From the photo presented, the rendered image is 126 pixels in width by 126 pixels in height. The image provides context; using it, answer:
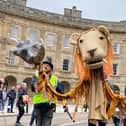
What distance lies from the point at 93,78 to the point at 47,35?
50.1m

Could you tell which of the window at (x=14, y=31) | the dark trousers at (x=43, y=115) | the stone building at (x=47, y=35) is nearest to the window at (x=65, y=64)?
the stone building at (x=47, y=35)

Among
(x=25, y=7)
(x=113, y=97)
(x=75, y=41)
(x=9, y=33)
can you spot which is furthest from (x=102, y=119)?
(x=25, y=7)

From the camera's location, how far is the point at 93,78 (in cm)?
557

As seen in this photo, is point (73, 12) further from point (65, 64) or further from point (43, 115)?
point (43, 115)

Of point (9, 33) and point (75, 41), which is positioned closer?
point (75, 41)

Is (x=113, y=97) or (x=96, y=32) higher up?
(x=96, y=32)

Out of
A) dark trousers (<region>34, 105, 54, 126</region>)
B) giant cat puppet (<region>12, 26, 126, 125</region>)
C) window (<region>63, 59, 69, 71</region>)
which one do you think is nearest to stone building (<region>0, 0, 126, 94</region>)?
window (<region>63, 59, 69, 71</region>)

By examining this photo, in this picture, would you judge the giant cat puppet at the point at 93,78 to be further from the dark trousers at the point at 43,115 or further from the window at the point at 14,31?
the window at the point at 14,31

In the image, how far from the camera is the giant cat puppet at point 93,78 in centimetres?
534

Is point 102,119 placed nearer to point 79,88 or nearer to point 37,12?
point 79,88

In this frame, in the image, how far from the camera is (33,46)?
563 centimetres

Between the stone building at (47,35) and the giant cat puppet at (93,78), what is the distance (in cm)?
4226

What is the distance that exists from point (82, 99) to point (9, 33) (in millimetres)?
45990

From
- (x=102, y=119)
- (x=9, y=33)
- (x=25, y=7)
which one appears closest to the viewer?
(x=102, y=119)
